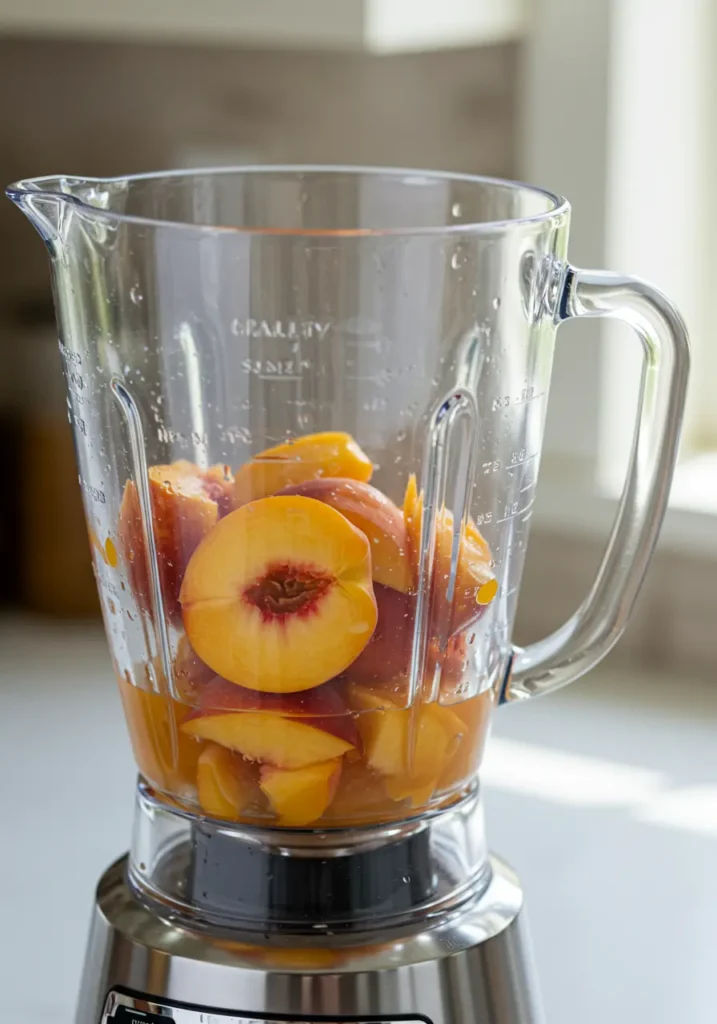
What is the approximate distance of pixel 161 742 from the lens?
0.61 metres

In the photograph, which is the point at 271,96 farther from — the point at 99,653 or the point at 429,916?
the point at 429,916

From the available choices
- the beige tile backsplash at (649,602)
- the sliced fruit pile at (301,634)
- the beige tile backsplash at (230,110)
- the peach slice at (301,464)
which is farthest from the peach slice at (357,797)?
the beige tile backsplash at (230,110)

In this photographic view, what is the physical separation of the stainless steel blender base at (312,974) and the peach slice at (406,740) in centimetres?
6

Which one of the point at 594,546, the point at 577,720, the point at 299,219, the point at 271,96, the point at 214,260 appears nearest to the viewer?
the point at 214,260

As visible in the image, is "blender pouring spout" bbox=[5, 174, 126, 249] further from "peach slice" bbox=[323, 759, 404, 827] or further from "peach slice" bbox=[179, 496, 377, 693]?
"peach slice" bbox=[323, 759, 404, 827]

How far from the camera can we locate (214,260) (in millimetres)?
547

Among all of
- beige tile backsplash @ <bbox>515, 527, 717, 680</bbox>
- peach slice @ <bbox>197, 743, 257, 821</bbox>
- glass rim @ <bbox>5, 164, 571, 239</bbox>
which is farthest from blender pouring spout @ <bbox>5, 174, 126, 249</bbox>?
beige tile backsplash @ <bbox>515, 527, 717, 680</bbox>

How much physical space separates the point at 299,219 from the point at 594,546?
2.00ft

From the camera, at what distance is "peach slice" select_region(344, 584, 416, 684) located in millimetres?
572

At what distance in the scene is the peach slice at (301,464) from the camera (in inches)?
22.6

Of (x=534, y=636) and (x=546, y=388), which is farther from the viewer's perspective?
(x=534, y=636)

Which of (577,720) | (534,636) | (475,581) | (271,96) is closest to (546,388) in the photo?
(475,581)

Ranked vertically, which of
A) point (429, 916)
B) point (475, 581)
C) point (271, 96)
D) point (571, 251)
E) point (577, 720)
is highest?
point (271, 96)

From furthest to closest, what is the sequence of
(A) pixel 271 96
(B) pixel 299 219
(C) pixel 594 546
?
(A) pixel 271 96
(C) pixel 594 546
(B) pixel 299 219
